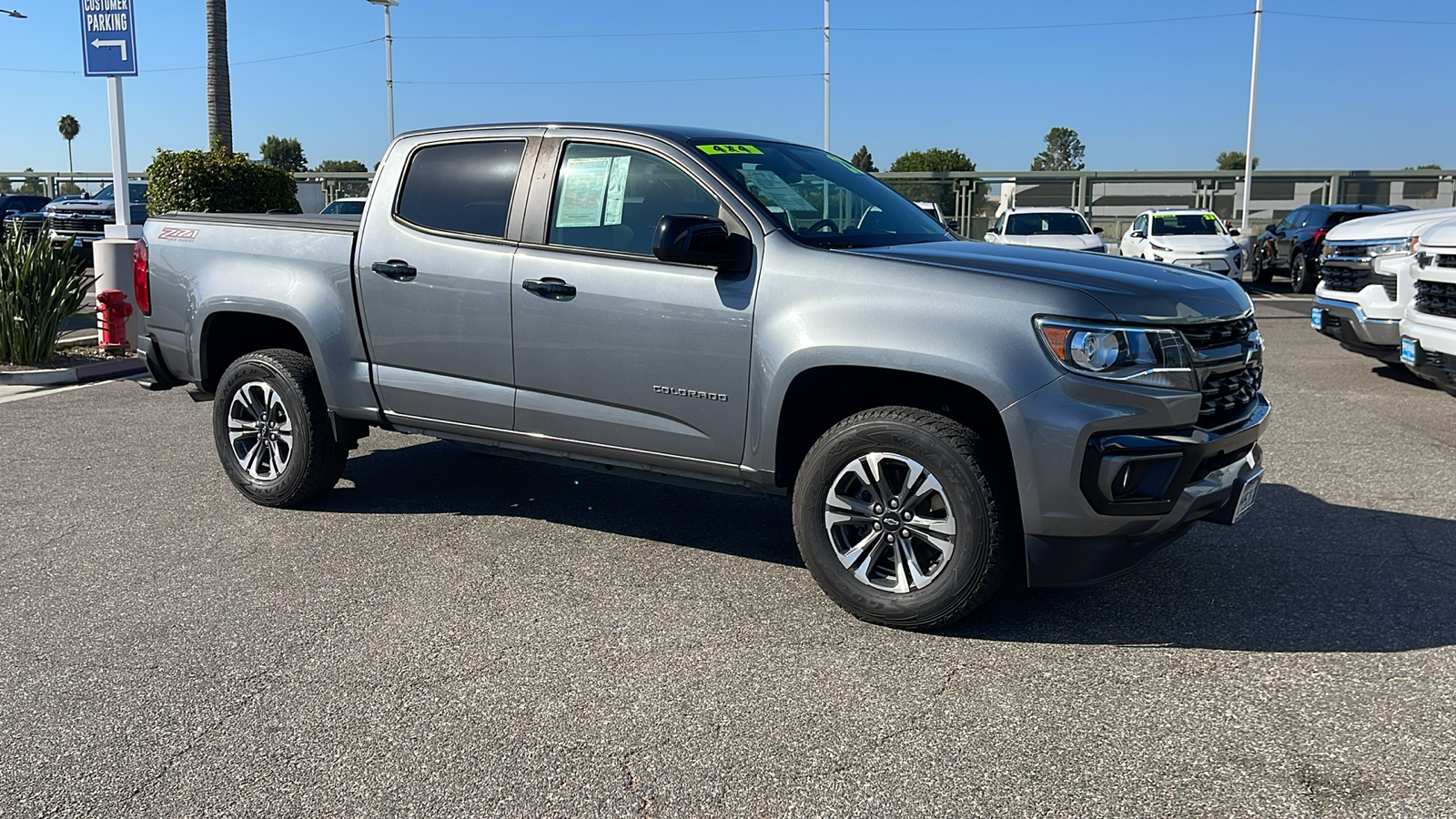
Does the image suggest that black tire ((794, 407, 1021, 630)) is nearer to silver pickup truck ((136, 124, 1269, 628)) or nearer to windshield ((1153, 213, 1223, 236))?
silver pickup truck ((136, 124, 1269, 628))

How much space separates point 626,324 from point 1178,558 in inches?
105

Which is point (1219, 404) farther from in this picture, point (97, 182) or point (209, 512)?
point (97, 182)

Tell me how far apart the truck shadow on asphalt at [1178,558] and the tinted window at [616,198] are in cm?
136

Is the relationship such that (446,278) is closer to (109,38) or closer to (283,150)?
(109,38)

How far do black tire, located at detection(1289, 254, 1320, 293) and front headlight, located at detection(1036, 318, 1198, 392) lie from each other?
19450 millimetres

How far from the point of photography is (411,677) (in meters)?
3.96

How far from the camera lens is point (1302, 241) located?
842 inches

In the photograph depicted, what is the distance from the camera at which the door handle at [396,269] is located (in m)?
5.45

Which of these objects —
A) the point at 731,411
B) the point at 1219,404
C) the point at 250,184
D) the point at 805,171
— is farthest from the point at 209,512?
the point at 250,184

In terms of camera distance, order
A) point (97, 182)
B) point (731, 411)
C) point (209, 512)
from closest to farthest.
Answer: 1. point (731, 411)
2. point (209, 512)
3. point (97, 182)

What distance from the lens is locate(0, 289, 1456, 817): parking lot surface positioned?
3221 mm

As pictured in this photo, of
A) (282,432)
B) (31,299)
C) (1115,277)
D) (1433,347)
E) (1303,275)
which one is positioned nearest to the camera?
(1115,277)

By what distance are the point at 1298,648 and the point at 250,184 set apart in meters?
14.6

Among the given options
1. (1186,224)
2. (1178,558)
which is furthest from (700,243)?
(1186,224)
